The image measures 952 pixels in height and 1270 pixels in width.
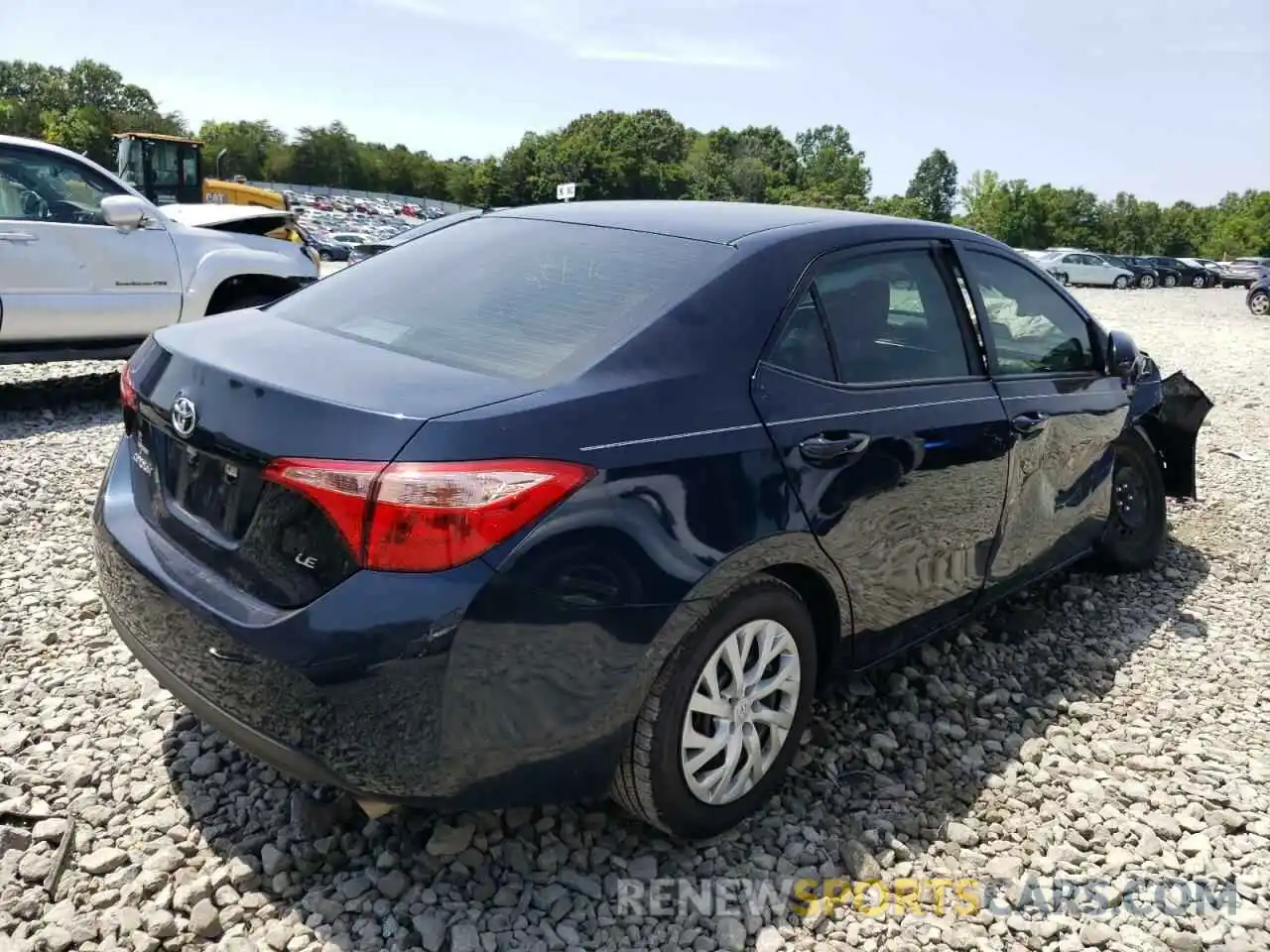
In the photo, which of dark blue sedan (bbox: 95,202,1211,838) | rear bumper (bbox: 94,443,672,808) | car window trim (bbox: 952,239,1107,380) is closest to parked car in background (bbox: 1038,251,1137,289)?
car window trim (bbox: 952,239,1107,380)

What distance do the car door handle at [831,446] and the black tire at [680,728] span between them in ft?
1.12

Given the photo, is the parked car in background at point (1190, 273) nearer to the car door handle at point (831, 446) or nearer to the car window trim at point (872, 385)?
the car window trim at point (872, 385)

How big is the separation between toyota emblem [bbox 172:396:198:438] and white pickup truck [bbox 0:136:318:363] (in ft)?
16.2

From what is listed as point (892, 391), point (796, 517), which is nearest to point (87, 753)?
point (796, 517)

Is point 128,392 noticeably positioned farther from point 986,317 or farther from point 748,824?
point 986,317

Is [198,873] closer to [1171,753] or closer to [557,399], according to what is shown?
[557,399]

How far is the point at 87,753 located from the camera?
2.88 m

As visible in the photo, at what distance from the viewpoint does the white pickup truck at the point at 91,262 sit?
252 inches

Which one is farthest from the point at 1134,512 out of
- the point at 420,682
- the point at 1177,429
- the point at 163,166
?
the point at 163,166

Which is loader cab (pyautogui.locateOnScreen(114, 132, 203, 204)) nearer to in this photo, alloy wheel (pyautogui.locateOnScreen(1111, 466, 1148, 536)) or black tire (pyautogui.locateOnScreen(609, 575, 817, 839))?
alloy wheel (pyautogui.locateOnScreen(1111, 466, 1148, 536))

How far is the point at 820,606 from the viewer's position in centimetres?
279

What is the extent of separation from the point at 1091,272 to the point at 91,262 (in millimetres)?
42079

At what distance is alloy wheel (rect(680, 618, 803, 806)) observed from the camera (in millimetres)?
2453

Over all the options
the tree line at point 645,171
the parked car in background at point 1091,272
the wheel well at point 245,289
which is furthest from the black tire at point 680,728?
the tree line at point 645,171
